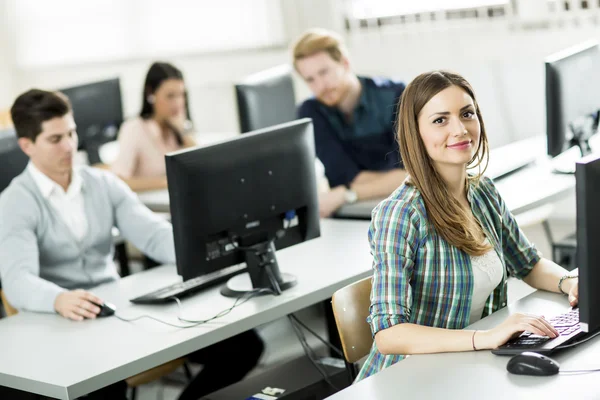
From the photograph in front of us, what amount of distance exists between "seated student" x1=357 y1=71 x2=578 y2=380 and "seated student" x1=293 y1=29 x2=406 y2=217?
137cm

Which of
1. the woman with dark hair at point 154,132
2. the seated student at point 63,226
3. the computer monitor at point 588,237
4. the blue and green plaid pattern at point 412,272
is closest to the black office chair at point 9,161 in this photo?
the seated student at point 63,226

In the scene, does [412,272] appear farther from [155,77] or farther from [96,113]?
[96,113]

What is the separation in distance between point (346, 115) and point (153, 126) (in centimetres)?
117

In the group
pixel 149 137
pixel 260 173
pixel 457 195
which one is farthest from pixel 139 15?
pixel 457 195

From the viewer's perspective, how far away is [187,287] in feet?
8.87

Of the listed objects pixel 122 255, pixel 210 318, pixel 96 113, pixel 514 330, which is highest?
pixel 96 113

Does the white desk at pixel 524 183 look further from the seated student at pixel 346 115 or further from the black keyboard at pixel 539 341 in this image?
the black keyboard at pixel 539 341

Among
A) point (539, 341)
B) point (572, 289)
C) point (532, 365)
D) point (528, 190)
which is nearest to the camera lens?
point (532, 365)

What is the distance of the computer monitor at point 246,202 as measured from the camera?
2.46 m

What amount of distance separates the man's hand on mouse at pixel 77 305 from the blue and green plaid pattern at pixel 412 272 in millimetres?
864

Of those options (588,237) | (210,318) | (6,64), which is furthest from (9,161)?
(6,64)

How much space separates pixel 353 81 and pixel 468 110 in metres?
1.53

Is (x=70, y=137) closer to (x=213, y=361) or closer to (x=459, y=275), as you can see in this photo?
(x=213, y=361)

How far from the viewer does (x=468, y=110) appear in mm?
2070
